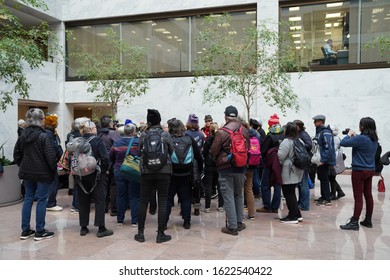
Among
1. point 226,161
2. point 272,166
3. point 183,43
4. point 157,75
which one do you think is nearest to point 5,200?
point 226,161

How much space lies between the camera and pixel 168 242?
526 cm

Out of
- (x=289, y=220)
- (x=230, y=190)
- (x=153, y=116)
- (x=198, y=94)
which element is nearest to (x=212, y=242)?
(x=230, y=190)

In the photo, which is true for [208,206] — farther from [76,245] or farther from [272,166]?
[76,245]

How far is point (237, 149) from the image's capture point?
18.2 ft

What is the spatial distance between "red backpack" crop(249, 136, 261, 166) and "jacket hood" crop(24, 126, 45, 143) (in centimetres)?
356

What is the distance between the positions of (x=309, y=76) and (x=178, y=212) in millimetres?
9275

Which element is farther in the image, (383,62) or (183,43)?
(183,43)

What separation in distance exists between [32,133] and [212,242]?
Result: 3132 mm

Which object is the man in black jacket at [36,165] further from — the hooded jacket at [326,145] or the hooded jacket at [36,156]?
the hooded jacket at [326,145]

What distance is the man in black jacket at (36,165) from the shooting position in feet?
17.6

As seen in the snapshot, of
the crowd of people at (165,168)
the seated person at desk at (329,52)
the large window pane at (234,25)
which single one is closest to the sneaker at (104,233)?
the crowd of people at (165,168)

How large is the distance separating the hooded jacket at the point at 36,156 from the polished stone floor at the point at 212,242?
0.99 metres

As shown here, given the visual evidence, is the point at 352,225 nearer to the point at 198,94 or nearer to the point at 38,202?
the point at 38,202

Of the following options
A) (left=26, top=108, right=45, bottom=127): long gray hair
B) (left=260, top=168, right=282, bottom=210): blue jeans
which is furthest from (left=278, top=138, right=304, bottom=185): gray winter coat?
(left=26, top=108, right=45, bottom=127): long gray hair
